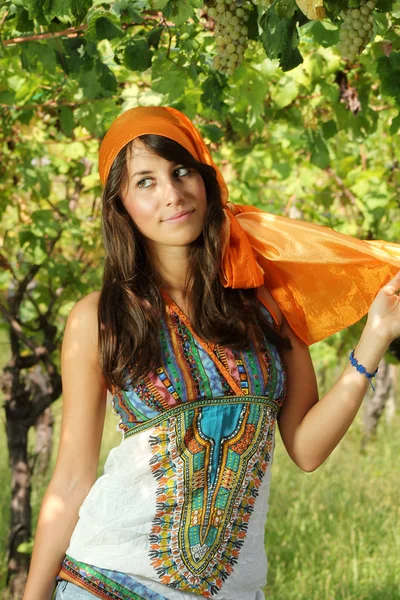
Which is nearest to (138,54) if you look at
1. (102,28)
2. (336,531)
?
(102,28)

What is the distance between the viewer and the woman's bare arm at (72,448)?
2.26 m

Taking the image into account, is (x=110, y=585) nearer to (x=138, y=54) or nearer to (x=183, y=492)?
(x=183, y=492)

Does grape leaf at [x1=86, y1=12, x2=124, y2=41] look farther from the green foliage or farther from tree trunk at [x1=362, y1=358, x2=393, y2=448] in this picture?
tree trunk at [x1=362, y1=358, x2=393, y2=448]

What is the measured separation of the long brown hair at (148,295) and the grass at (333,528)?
3146mm

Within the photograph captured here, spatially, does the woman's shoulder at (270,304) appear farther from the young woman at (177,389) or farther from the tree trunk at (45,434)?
the tree trunk at (45,434)

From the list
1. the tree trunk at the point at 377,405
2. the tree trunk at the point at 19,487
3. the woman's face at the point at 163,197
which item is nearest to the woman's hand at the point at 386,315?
the woman's face at the point at 163,197

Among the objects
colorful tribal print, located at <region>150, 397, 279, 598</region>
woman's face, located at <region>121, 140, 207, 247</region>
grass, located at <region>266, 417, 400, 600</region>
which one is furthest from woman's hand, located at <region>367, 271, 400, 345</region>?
grass, located at <region>266, 417, 400, 600</region>

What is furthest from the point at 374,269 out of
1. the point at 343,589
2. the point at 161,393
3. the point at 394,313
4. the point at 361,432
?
the point at 361,432

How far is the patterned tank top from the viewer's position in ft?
7.20

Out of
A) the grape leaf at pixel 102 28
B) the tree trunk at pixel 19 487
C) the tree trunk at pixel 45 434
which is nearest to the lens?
the grape leaf at pixel 102 28

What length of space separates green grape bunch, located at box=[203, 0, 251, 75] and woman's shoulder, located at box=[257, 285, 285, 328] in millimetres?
560

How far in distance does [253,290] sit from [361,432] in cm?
702

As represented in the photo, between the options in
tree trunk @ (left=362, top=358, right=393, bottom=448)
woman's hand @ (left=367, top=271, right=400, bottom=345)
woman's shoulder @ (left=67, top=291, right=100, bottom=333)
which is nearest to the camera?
woman's hand @ (left=367, top=271, right=400, bottom=345)

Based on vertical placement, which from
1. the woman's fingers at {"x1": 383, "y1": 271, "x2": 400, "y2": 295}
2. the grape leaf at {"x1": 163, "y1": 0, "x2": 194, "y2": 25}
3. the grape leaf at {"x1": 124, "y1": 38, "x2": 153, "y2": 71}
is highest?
the grape leaf at {"x1": 124, "y1": 38, "x2": 153, "y2": 71}
